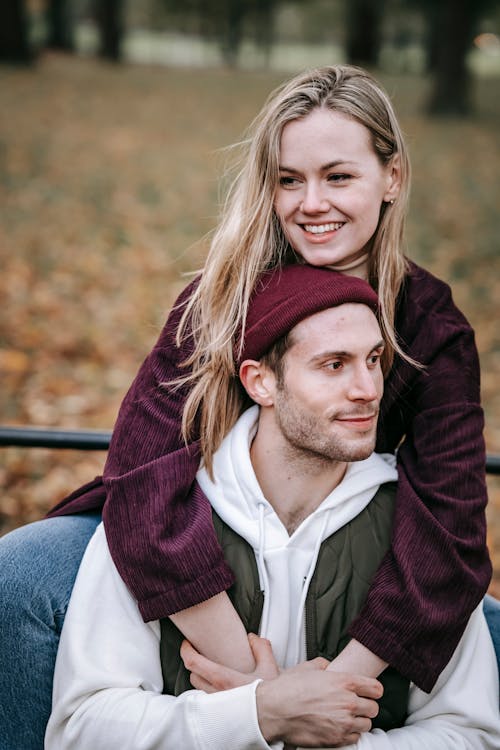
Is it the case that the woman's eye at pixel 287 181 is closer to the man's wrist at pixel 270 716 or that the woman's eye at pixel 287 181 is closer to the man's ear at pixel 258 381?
the man's ear at pixel 258 381

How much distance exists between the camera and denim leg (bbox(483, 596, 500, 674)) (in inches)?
107

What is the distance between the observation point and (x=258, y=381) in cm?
267

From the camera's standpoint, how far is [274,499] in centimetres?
264

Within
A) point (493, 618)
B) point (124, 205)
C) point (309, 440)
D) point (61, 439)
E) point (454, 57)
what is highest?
point (309, 440)

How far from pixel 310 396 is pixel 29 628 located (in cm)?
104

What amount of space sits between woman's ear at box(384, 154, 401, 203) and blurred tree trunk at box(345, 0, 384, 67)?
2304 cm

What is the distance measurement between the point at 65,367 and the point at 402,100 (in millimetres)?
16531

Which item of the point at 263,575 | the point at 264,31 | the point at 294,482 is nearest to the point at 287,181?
the point at 294,482

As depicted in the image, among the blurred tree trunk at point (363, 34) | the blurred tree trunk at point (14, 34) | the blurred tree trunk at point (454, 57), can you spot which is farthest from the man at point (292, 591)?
the blurred tree trunk at point (363, 34)

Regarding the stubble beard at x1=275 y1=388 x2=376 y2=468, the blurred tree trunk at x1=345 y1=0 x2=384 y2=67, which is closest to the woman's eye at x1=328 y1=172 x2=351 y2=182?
the stubble beard at x1=275 y1=388 x2=376 y2=468

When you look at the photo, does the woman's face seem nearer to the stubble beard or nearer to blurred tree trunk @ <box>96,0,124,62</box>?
the stubble beard

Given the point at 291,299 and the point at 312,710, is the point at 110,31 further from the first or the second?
the point at 312,710

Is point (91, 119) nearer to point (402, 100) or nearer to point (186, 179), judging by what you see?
point (186, 179)

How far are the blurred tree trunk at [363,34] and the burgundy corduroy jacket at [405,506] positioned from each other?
23314 millimetres
